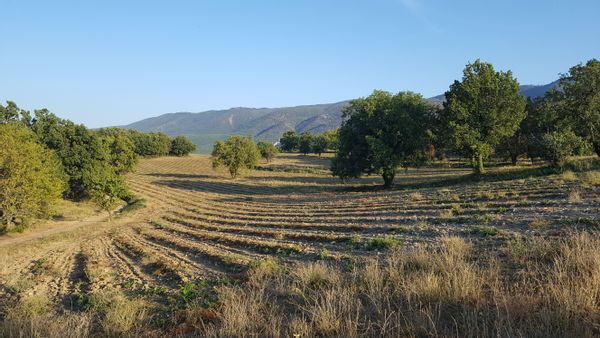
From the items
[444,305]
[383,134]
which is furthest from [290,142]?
[444,305]

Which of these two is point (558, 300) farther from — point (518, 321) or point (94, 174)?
point (94, 174)

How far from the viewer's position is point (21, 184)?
107 feet

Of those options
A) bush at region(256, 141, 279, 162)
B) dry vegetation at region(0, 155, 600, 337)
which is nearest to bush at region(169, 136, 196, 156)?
bush at region(256, 141, 279, 162)

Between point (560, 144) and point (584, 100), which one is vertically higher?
point (584, 100)

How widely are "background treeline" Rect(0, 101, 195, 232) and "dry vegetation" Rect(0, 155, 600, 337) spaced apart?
476 centimetres

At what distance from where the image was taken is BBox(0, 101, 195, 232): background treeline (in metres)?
32.1

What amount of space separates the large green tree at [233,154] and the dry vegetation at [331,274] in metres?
44.8

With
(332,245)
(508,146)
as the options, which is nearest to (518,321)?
(332,245)

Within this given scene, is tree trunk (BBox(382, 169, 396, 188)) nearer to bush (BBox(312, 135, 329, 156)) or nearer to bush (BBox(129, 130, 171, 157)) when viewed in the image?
bush (BBox(312, 135, 329, 156))

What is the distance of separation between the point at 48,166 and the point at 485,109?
158 ft

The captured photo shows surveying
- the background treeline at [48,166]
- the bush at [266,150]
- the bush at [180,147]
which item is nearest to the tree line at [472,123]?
the background treeline at [48,166]

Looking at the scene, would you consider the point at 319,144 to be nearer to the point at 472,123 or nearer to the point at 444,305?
the point at 472,123

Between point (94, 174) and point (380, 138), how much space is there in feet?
117

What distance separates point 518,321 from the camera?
5426 mm
